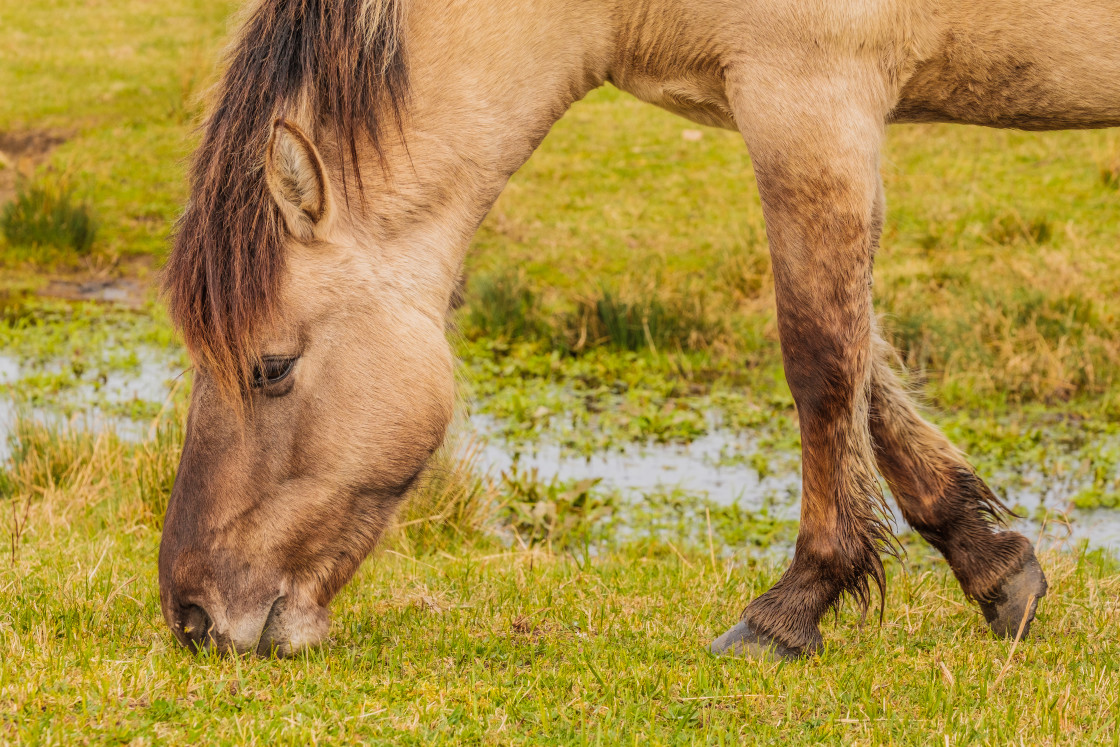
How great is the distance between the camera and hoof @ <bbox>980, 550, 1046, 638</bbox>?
10.9 feet

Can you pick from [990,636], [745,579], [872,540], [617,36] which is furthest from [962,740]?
[617,36]

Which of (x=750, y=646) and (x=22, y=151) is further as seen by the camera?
(x=22, y=151)

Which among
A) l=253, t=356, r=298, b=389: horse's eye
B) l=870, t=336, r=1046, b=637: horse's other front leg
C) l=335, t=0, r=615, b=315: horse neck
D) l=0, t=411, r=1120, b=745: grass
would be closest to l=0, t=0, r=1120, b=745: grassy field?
l=0, t=411, r=1120, b=745: grass

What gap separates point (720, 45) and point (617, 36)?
35 centimetres

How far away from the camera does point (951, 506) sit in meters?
3.43

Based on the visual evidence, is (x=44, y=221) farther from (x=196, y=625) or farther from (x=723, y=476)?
(x=196, y=625)

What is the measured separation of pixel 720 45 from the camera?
299 centimetres

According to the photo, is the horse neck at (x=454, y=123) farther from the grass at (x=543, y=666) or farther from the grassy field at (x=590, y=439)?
the grass at (x=543, y=666)

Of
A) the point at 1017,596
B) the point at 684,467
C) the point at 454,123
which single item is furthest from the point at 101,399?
the point at 1017,596

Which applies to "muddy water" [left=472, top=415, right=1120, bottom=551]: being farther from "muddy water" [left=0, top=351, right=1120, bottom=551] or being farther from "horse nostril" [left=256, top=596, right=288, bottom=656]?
"horse nostril" [left=256, top=596, right=288, bottom=656]

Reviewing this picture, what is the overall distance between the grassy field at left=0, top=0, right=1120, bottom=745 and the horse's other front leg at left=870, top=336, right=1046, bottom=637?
14cm

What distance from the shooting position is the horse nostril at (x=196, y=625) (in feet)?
8.86

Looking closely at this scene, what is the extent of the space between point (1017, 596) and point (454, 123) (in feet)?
7.27

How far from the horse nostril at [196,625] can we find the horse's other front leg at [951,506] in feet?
6.79
